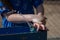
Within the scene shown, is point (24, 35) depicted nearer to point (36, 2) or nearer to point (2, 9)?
point (2, 9)

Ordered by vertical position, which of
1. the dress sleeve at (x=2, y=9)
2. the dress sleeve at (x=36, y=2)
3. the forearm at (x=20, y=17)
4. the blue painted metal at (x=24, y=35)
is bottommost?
the blue painted metal at (x=24, y=35)

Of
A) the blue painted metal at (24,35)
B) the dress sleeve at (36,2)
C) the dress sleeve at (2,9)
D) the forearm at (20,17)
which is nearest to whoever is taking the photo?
the blue painted metal at (24,35)

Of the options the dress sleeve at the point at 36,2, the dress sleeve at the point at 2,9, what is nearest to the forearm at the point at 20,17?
the dress sleeve at the point at 2,9

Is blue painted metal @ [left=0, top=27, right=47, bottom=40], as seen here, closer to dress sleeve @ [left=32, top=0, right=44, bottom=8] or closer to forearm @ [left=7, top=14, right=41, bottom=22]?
forearm @ [left=7, top=14, right=41, bottom=22]

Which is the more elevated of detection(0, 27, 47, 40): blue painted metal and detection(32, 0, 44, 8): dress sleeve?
detection(32, 0, 44, 8): dress sleeve

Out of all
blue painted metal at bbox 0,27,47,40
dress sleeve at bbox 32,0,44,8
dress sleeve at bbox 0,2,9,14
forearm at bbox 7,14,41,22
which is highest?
dress sleeve at bbox 32,0,44,8

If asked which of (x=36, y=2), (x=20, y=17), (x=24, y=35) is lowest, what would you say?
(x=24, y=35)

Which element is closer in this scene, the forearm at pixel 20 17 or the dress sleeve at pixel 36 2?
the forearm at pixel 20 17

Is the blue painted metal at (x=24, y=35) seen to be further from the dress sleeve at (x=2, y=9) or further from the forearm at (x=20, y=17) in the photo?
the dress sleeve at (x=2, y=9)

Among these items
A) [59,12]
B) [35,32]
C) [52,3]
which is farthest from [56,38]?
[35,32]

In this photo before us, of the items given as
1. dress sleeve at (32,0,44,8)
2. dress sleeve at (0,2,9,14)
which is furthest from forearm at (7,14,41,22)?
dress sleeve at (32,0,44,8)

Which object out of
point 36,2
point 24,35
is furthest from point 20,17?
point 36,2

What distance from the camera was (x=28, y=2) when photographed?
1817mm

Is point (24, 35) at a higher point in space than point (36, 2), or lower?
lower
